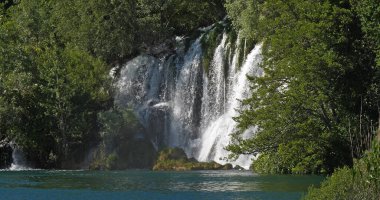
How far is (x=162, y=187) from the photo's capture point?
39.7 m

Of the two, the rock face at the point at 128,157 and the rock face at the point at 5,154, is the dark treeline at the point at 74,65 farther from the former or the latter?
the rock face at the point at 128,157

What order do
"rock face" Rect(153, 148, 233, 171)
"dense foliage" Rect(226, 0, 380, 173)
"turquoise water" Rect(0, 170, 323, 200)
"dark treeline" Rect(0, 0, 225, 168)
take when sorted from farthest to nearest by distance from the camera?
1. "dark treeline" Rect(0, 0, 225, 168)
2. "rock face" Rect(153, 148, 233, 171)
3. "dense foliage" Rect(226, 0, 380, 173)
4. "turquoise water" Rect(0, 170, 323, 200)

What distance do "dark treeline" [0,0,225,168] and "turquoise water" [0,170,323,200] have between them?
17031 mm

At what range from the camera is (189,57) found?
69.3 meters

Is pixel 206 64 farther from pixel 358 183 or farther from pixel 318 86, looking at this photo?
pixel 358 183

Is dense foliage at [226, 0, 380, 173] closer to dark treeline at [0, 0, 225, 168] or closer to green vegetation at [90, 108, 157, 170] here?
green vegetation at [90, 108, 157, 170]

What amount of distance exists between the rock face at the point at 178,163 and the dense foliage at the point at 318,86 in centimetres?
1498

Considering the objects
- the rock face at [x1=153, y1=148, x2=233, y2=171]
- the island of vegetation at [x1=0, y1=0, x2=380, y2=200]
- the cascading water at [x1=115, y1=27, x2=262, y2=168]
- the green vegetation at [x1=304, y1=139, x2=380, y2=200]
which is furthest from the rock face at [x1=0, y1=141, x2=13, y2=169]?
the green vegetation at [x1=304, y1=139, x2=380, y2=200]

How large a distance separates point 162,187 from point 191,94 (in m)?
27.8

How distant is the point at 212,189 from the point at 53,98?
32235mm

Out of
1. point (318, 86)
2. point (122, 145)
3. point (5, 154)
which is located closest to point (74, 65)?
point (122, 145)

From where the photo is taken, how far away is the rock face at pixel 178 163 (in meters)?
58.1

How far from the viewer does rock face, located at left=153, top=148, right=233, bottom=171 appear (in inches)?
2286

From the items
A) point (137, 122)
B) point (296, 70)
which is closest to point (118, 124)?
point (137, 122)
